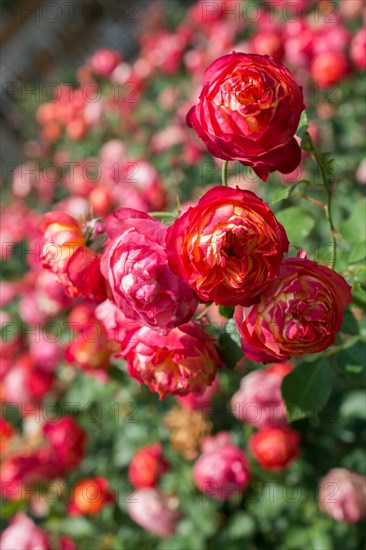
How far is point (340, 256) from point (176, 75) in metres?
2.04

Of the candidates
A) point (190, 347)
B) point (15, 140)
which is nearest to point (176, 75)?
point (190, 347)

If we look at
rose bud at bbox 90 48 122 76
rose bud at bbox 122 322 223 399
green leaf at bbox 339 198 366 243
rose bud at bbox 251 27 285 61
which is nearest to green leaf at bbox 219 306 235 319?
rose bud at bbox 122 322 223 399

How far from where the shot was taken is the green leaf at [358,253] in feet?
2.43

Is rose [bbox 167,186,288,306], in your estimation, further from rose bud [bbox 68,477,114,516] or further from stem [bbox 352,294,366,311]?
rose bud [bbox 68,477,114,516]

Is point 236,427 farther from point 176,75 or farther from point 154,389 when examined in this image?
point 176,75

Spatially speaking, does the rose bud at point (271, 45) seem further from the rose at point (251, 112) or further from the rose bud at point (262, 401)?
the rose at point (251, 112)

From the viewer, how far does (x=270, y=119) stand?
554 millimetres

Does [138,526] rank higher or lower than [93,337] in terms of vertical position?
lower

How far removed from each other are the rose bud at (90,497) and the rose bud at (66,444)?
6 cm

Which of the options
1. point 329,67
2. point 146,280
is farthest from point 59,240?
point 329,67

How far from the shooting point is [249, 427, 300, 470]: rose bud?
1119 millimetres

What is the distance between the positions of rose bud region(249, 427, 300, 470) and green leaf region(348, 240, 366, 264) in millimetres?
488

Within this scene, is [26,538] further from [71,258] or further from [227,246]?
[227,246]

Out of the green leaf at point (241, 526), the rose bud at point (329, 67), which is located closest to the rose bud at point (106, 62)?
the rose bud at point (329, 67)
